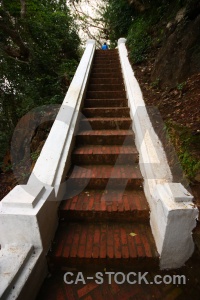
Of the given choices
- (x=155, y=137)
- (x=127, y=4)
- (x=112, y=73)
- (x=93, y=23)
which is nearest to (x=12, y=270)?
(x=155, y=137)

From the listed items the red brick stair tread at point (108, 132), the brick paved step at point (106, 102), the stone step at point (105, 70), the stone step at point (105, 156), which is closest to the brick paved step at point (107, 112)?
the brick paved step at point (106, 102)

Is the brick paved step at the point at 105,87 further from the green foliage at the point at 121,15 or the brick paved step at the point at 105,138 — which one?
the green foliage at the point at 121,15

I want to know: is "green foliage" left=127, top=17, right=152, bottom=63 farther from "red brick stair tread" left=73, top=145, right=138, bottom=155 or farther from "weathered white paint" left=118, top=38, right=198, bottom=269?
"weathered white paint" left=118, top=38, right=198, bottom=269

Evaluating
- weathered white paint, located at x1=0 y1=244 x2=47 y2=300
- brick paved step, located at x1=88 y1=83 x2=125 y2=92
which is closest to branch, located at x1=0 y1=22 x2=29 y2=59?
brick paved step, located at x1=88 y1=83 x2=125 y2=92

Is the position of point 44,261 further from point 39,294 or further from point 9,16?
point 9,16

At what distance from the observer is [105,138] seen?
9.86 ft

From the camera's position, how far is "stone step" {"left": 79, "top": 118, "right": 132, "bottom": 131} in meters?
3.26

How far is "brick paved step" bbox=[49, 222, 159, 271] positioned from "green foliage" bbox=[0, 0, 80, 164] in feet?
15.2

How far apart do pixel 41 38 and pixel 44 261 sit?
8177 mm

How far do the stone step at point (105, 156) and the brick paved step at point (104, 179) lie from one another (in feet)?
0.68

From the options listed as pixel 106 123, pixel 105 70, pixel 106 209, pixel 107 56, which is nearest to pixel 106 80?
pixel 105 70

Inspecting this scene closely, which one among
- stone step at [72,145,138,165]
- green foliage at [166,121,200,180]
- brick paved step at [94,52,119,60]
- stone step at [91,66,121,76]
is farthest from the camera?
brick paved step at [94,52,119,60]

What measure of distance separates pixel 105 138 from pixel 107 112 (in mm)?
807

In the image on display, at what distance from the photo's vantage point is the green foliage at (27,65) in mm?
6082
